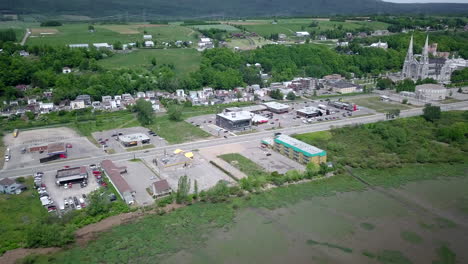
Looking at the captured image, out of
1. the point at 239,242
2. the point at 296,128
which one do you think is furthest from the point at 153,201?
the point at 296,128

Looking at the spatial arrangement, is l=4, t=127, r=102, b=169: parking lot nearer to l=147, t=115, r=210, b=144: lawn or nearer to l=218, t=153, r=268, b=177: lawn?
l=147, t=115, r=210, b=144: lawn

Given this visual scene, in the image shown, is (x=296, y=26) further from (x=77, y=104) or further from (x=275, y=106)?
(x=77, y=104)

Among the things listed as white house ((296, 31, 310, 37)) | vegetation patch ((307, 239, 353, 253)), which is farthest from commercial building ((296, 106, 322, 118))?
white house ((296, 31, 310, 37))

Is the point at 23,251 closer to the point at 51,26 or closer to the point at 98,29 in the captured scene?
the point at 98,29

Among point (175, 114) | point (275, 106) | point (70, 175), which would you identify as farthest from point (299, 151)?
point (70, 175)

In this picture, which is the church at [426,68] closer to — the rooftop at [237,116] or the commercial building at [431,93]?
the commercial building at [431,93]

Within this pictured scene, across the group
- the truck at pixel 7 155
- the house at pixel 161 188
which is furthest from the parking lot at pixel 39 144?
the house at pixel 161 188

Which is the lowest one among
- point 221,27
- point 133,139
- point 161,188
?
point 161,188
